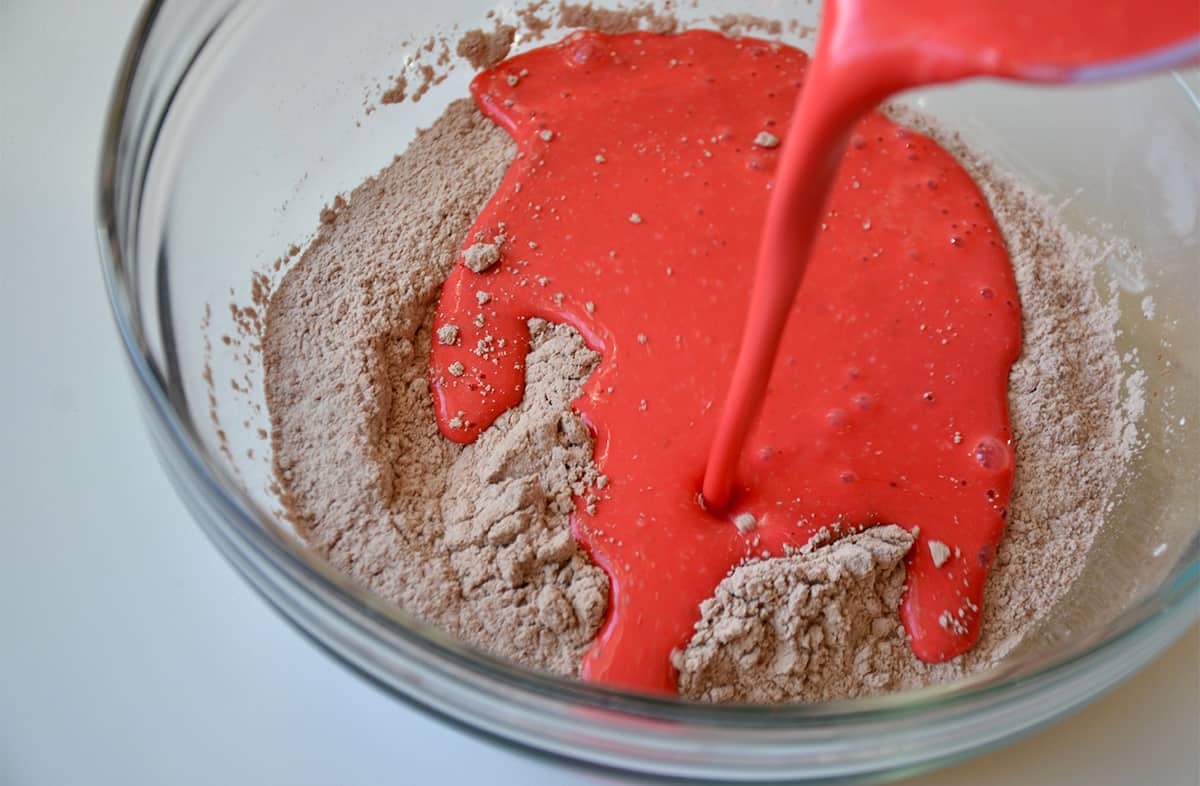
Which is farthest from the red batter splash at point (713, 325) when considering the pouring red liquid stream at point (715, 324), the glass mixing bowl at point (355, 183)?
the glass mixing bowl at point (355, 183)

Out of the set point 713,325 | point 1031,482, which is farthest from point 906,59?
point 1031,482

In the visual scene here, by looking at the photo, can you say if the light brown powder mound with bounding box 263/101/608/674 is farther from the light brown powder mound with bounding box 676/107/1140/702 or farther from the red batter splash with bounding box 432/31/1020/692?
the light brown powder mound with bounding box 676/107/1140/702

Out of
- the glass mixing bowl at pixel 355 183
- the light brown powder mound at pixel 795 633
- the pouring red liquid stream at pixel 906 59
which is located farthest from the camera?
the light brown powder mound at pixel 795 633

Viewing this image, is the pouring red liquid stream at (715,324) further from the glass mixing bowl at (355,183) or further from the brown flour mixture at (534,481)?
the glass mixing bowl at (355,183)

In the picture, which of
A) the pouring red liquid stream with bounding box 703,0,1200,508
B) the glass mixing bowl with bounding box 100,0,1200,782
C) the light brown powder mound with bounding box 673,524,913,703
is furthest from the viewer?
the light brown powder mound with bounding box 673,524,913,703

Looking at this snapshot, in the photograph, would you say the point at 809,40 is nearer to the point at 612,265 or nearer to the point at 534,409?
the point at 612,265

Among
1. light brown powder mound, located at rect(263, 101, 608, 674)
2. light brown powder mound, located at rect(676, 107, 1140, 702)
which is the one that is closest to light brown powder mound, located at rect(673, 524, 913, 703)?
light brown powder mound, located at rect(676, 107, 1140, 702)
